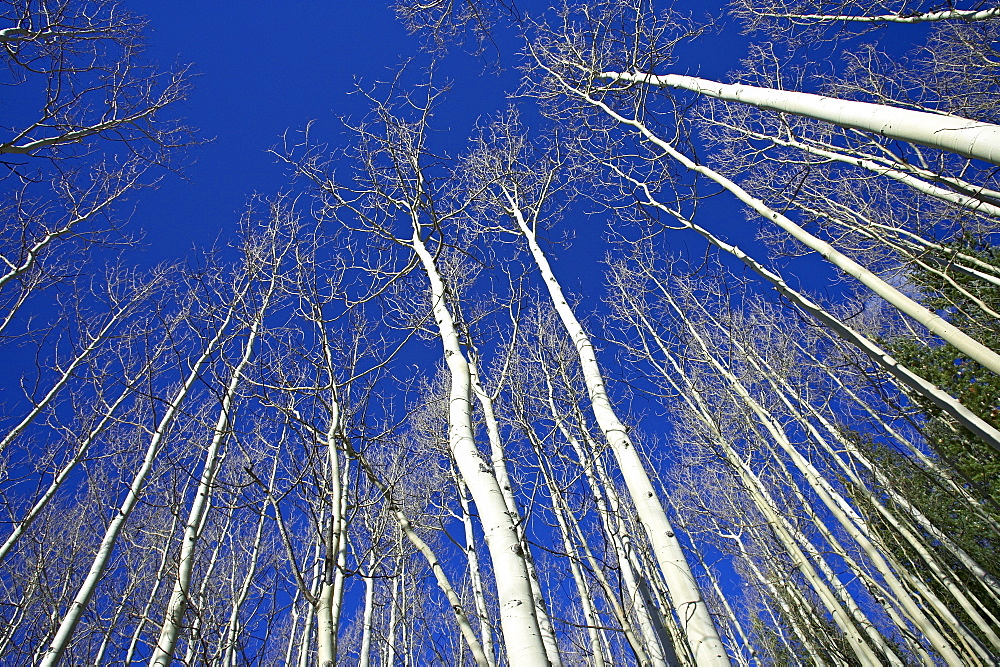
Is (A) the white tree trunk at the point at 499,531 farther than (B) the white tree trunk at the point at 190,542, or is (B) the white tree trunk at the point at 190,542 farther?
(B) the white tree trunk at the point at 190,542

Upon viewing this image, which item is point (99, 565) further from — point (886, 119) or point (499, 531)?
point (886, 119)

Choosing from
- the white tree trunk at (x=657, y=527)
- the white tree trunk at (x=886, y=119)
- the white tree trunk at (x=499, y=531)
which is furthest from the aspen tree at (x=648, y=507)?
the white tree trunk at (x=886, y=119)

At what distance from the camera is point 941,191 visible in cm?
530

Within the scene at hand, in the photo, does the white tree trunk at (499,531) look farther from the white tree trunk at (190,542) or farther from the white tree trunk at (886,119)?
the white tree trunk at (886,119)

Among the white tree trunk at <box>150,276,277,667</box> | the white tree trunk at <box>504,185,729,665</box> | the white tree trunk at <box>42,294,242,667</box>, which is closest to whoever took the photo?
the white tree trunk at <box>504,185,729,665</box>

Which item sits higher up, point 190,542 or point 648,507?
point 190,542

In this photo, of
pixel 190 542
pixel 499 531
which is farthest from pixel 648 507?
pixel 190 542

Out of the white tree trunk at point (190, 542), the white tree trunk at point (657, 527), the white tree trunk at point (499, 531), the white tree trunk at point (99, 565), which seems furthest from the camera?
the white tree trunk at point (99, 565)

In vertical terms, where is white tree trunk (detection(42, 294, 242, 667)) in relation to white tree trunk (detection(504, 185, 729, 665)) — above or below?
above

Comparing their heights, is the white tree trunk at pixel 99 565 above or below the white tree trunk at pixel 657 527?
above

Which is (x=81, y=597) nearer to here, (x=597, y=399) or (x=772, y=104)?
(x=597, y=399)

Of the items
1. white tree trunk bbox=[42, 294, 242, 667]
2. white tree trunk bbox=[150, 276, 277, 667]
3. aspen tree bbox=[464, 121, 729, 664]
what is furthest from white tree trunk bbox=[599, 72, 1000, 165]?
white tree trunk bbox=[42, 294, 242, 667]

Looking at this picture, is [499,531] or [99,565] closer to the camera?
[499,531]

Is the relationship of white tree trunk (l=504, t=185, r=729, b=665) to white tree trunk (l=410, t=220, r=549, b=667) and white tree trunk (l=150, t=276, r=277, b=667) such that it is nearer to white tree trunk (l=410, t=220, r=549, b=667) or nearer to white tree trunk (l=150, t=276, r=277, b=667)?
white tree trunk (l=410, t=220, r=549, b=667)
